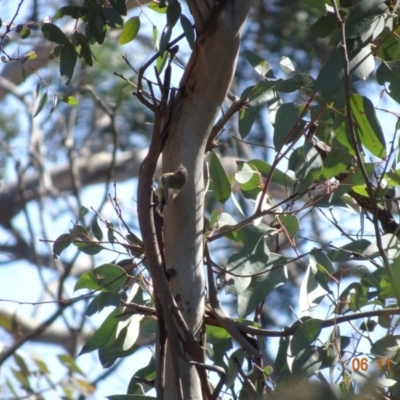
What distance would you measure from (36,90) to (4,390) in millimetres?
1747

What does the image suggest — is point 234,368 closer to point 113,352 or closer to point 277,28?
point 113,352

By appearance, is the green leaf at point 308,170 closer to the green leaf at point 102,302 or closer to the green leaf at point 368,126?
the green leaf at point 368,126

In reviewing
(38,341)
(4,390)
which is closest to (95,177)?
(38,341)

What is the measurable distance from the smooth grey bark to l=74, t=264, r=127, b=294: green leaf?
0.43ft

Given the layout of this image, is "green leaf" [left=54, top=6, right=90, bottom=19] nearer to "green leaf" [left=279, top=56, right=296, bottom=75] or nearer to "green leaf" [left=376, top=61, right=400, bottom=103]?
"green leaf" [left=279, top=56, right=296, bottom=75]

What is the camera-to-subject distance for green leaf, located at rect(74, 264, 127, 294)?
0.91 meters

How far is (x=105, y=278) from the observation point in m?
0.91

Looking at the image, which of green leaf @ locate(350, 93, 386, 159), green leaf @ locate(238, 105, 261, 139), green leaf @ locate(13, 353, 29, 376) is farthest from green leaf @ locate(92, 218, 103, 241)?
→ green leaf @ locate(13, 353, 29, 376)

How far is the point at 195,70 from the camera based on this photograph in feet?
2.58

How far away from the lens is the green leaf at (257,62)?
0.96 meters

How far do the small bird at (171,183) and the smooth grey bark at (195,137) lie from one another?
4cm

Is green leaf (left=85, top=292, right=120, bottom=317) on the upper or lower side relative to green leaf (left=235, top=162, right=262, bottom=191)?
lower

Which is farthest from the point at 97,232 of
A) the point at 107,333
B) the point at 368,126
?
the point at 368,126

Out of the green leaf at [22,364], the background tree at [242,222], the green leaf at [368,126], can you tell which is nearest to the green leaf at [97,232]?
the background tree at [242,222]
